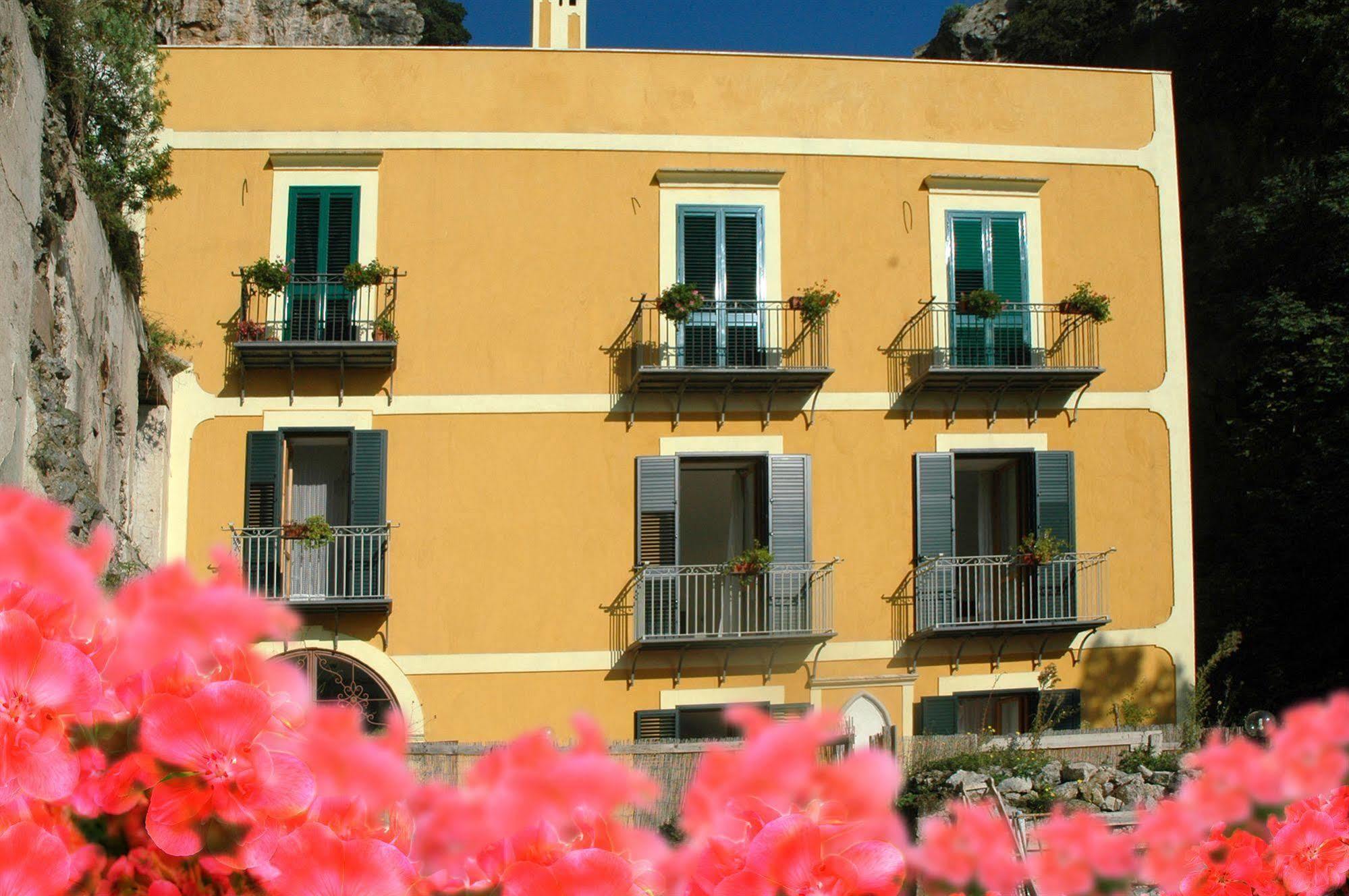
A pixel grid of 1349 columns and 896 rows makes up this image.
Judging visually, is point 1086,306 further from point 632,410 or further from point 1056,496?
point 632,410

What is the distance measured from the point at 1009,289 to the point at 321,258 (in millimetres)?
7175

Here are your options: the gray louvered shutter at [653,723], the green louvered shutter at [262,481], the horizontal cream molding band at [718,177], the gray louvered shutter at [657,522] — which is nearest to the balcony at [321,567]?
the green louvered shutter at [262,481]

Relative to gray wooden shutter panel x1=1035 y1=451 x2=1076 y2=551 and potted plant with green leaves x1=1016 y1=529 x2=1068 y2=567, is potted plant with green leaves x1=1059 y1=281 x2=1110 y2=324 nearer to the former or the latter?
gray wooden shutter panel x1=1035 y1=451 x2=1076 y2=551

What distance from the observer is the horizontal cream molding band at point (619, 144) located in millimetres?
12383

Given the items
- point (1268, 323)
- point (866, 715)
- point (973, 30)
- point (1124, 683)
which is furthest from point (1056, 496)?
point (973, 30)

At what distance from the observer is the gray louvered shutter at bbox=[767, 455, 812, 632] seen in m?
12.2

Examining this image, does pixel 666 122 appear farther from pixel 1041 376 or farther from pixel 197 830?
pixel 197 830

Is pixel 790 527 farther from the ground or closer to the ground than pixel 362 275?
closer to the ground

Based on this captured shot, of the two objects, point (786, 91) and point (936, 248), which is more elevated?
point (786, 91)

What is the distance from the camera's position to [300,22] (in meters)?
28.3

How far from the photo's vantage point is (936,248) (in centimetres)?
1289

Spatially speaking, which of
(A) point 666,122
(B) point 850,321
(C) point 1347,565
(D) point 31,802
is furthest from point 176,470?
(C) point 1347,565

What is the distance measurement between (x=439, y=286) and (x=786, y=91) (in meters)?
4.18

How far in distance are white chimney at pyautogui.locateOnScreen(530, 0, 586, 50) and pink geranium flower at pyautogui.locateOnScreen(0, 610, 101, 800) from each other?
46.7 feet
